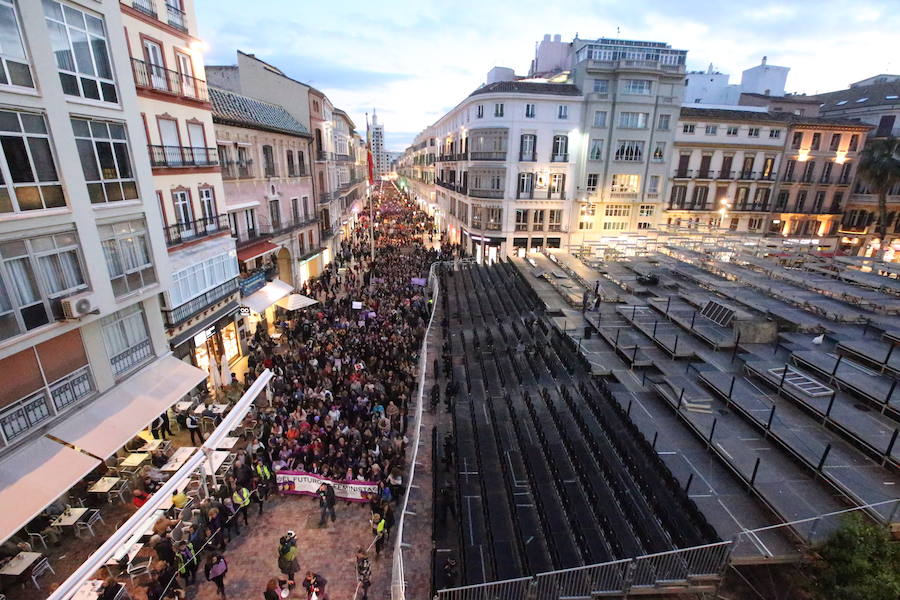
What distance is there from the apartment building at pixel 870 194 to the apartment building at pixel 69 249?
5620cm

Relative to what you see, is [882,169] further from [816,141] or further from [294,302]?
[294,302]

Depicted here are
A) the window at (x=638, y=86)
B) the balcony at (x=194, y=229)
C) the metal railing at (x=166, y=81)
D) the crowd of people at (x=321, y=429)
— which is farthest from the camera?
the window at (x=638, y=86)

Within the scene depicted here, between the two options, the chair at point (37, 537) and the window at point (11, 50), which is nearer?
the window at point (11, 50)

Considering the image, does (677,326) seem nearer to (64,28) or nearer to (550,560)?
(550,560)

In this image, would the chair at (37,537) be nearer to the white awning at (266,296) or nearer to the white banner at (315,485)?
the white banner at (315,485)

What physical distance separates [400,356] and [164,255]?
10360 millimetres

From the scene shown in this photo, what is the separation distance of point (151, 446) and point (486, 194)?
3397 cm

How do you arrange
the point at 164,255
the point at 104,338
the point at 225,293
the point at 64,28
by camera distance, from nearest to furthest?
the point at 64,28 < the point at 104,338 < the point at 164,255 < the point at 225,293

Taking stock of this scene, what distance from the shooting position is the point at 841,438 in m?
10.4

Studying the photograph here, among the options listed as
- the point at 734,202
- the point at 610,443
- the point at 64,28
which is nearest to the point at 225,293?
the point at 64,28

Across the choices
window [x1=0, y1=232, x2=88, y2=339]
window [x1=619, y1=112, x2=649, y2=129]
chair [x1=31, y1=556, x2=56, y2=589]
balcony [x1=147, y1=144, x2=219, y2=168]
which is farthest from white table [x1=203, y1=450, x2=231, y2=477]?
window [x1=619, y1=112, x2=649, y2=129]

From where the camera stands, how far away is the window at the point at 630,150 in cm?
3900

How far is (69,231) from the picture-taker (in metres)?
11.6

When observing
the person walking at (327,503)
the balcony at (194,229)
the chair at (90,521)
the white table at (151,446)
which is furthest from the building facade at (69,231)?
the person walking at (327,503)
